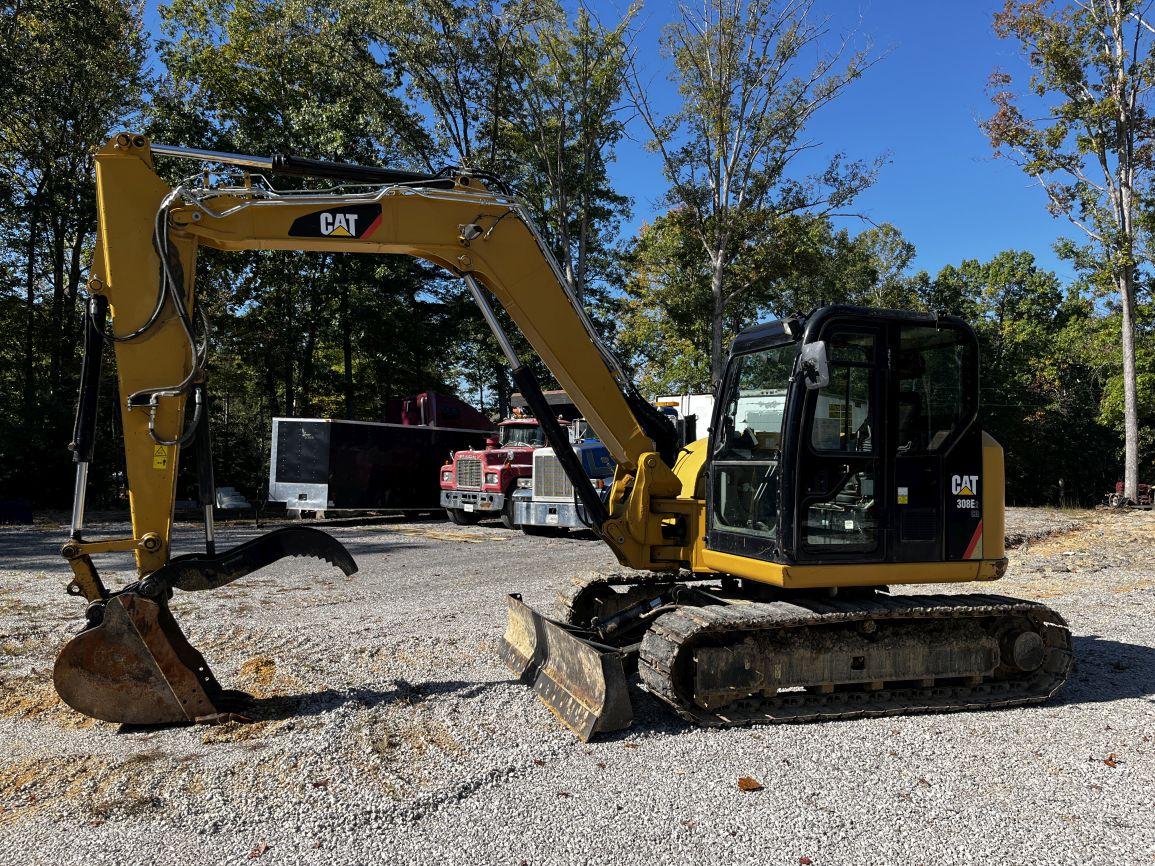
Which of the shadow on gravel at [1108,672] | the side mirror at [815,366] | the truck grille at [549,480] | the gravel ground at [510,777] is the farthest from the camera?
the truck grille at [549,480]

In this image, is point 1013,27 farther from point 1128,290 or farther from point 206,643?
point 206,643

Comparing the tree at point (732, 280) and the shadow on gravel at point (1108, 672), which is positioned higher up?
the tree at point (732, 280)

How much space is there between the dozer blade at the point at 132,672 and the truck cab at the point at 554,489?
1023 cm

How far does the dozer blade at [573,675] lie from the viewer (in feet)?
15.6

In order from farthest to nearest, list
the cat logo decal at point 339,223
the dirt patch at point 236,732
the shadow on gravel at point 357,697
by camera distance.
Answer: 1. the cat logo decal at point 339,223
2. the shadow on gravel at point 357,697
3. the dirt patch at point 236,732

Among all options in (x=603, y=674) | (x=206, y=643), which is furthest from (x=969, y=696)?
Result: (x=206, y=643)

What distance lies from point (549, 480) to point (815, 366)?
1141cm

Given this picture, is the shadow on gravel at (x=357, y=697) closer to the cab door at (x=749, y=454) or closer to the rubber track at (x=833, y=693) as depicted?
the rubber track at (x=833, y=693)

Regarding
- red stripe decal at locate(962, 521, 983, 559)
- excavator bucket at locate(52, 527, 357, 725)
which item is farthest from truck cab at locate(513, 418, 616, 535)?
excavator bucket at locate(52, 527, 357, 725)

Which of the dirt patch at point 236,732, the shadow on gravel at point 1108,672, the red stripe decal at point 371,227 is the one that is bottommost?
the dirt patch at point 236,732

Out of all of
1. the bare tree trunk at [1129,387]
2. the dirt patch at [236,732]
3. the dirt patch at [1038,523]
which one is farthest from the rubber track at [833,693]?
the bare tree trunk at [1129,387]

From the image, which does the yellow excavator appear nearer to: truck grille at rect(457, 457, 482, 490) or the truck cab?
the truck cab

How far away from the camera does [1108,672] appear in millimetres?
6379

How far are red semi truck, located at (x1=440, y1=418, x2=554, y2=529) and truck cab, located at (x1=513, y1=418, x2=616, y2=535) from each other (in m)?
0.85
